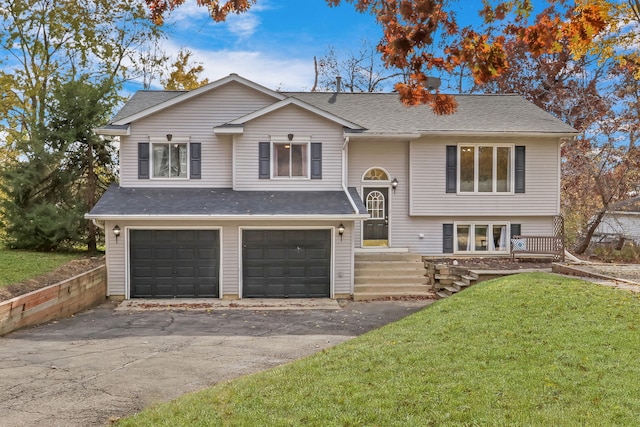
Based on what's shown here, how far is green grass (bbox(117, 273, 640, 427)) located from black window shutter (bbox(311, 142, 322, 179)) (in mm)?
7891

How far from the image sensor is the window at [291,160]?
51.2 feet

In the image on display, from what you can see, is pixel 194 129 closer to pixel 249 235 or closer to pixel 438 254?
pixel 249 235

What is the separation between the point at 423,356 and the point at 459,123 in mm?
12087

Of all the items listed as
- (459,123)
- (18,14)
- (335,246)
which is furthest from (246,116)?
(18,14)

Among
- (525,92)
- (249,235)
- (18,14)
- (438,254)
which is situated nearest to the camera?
(249,235)

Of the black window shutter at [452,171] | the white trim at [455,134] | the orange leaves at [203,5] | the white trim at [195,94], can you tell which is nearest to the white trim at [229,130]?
the white trim at [195,94]

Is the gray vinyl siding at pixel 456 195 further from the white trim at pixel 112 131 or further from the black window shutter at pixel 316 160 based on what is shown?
the white trim at pixel 112 131

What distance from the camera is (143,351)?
27.1 feet

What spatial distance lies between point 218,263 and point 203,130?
443 centimetres

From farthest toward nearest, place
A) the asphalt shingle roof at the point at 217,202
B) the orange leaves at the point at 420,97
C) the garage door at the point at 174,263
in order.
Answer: the garage door at the point at 174,263
the asphalt shingle roof at the point at 217,202
the orange leaves at the point at 420,97

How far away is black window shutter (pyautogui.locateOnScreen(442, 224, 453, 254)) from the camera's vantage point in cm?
1678

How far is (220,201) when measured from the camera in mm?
14680

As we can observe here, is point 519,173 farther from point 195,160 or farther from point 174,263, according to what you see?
point 174,263

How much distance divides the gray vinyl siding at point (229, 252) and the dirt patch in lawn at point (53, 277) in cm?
103
